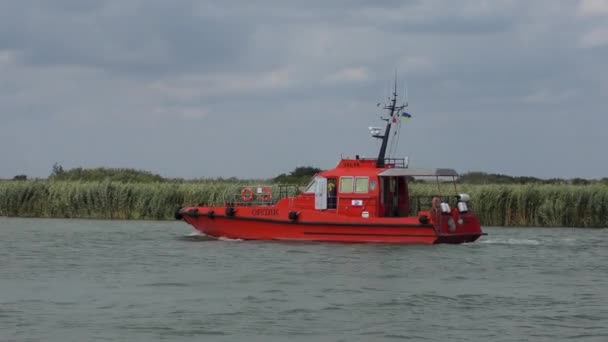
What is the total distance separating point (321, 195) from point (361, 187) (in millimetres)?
1052

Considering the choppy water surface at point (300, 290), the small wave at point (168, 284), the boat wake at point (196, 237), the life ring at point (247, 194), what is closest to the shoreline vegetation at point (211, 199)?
the choppy water surface at point (300, 290)

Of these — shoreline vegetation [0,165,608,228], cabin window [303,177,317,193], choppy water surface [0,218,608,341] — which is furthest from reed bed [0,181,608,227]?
cabin window [303,177,317,193]

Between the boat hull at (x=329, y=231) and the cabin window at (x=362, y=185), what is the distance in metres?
0.94

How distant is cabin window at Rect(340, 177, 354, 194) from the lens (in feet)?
94.7

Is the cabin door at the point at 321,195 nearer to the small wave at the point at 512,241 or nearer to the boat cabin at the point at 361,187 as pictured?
the boat cabin at the point at 361,187

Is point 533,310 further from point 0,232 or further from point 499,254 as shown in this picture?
point 0,232

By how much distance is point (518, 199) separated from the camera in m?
39.3

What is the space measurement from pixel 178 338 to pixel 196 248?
13.2 m

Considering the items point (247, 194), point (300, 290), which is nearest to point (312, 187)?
point (247, 194)

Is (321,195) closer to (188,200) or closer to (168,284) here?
(168,284)

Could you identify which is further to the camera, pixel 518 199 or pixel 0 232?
pixel 518 199

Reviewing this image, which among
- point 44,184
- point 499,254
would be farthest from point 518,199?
point 44,184

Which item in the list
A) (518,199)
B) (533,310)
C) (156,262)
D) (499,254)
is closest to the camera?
(533,310)

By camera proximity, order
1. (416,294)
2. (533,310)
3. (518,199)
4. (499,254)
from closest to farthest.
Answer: (533,310) → (416,294) → (499,254) → (518,199)
